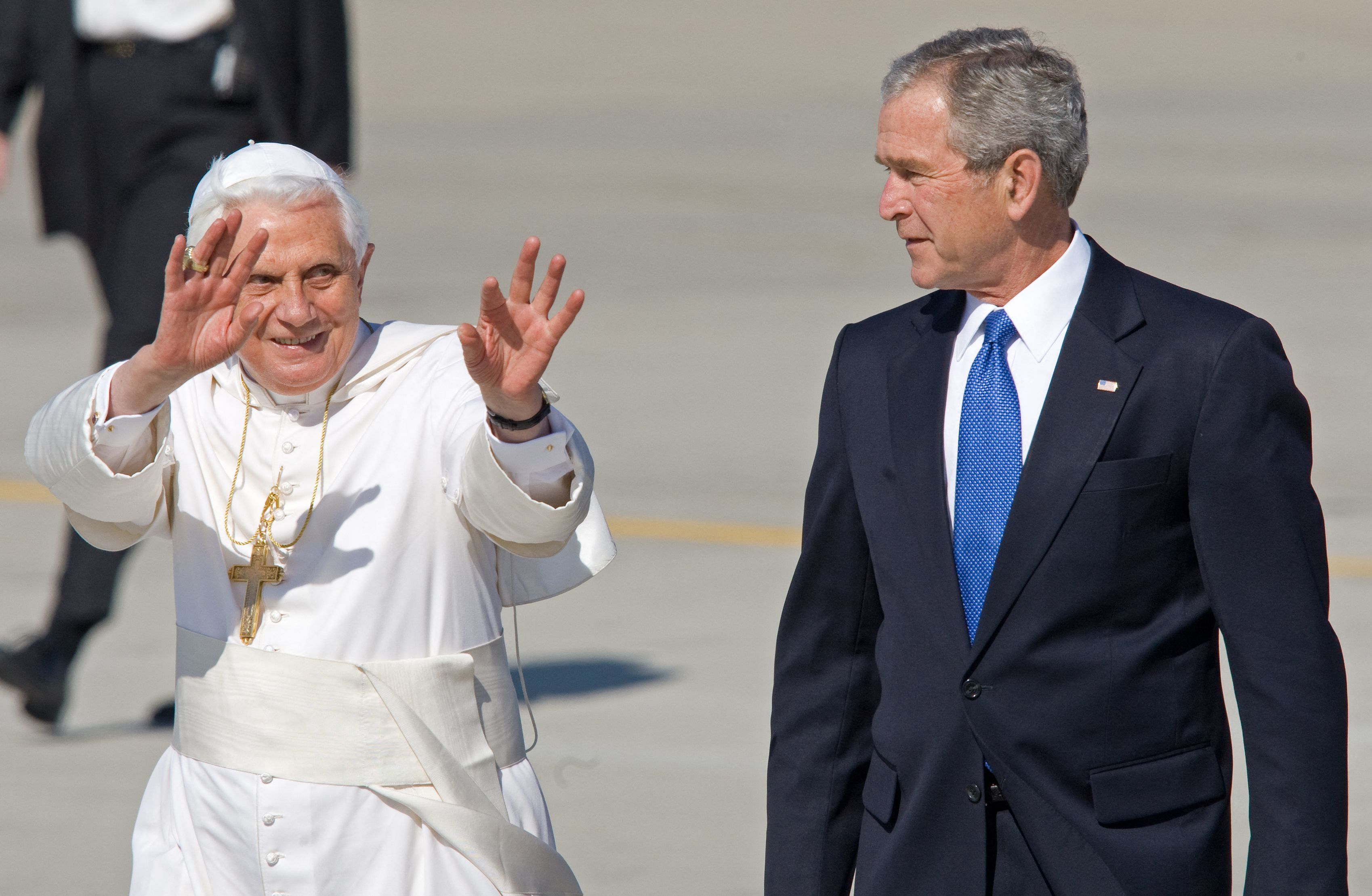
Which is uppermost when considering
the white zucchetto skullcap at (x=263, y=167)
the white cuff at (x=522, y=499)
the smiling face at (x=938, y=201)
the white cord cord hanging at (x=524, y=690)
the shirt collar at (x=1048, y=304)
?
Answer: the smiling face at (x=938, y=201)

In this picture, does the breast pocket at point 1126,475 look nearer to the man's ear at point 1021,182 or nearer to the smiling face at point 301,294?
the man's ear at point 1021,182

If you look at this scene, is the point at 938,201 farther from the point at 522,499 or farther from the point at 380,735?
the point at 380,735

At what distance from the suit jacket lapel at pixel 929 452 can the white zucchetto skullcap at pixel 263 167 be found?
96cm

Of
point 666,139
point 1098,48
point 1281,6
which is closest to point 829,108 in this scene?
point 666,139

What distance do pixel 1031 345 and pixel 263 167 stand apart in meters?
1.21

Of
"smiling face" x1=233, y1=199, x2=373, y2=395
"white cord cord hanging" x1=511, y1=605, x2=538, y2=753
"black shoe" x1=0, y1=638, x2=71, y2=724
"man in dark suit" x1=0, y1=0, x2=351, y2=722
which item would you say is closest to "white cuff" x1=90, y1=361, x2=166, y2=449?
"smiling face" x1=233, y1=199, x2=373, y2=395

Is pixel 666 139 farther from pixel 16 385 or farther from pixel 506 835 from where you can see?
pixel 506 835

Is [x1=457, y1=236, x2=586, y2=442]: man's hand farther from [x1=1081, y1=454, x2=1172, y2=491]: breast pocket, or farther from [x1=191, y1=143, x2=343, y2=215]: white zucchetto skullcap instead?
[x1=1081, y1=454, x2=1172, y2=491]: breast pocket

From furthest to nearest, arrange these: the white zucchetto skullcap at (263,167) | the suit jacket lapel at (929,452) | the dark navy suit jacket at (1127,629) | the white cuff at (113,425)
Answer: the white zucchetto skullcap at (263,167) < the white cuff at (113,425) < the suit jacket lapel at (929,452) < the dark navy suit jacket at (1127,629)

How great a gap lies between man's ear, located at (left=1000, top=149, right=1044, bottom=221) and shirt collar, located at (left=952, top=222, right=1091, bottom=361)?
109 mm

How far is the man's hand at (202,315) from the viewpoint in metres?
3.24

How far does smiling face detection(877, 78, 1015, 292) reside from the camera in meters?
3.18

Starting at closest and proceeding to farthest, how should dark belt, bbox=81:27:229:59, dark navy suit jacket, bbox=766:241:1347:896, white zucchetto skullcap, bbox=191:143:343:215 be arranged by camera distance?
dark navy suit jacket, bbox=766:241:1347:896
white zucchetto skullcap, bbox=191:143:343:215
dark belt, bbox=81:27:229:59

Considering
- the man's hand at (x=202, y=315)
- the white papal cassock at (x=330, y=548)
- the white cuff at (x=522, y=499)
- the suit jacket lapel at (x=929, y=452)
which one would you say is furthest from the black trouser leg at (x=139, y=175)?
the suit jacket lapel at (x=929, y=452)
